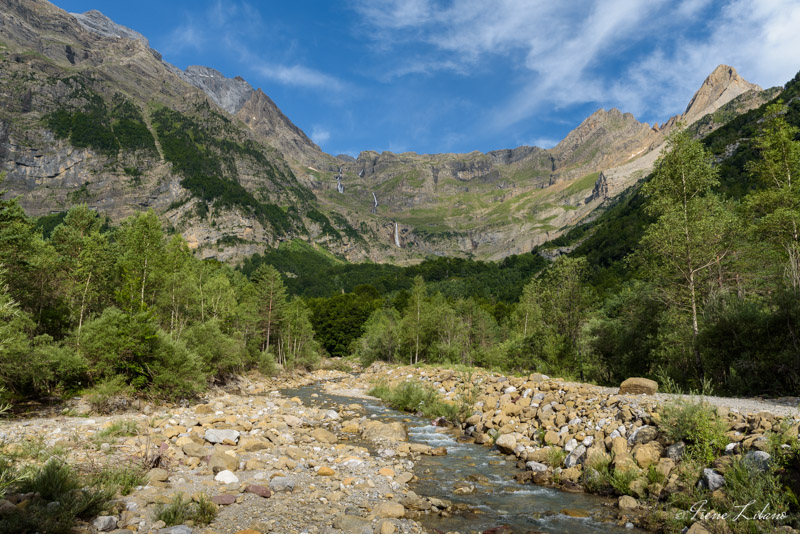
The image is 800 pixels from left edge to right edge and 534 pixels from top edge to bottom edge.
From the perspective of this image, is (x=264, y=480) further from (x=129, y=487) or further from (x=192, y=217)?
(x=192, y=217)

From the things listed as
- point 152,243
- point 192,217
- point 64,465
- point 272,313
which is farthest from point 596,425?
point 192,217

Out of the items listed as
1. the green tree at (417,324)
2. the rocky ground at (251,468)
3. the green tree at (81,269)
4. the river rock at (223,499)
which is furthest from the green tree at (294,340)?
the river rock at (223,499)

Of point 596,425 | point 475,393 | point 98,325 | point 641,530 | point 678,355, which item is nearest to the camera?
point 641,530

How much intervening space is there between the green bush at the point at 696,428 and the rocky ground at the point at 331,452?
31 centimetres

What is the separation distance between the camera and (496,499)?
11.1 m

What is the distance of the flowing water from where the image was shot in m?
9.33

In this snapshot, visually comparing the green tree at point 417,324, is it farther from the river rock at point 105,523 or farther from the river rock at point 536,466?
the river rock at point 105,523

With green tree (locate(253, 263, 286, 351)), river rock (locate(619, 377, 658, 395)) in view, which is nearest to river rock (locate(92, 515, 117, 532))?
river rock (locate(619, 377, 658, 395))

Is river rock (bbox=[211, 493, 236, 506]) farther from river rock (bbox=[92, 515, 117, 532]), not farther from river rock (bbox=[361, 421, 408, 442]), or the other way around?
river rock (bbox=[361, 421, 408, 442])

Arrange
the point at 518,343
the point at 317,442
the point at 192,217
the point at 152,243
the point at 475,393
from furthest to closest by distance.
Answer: the point at 192,217, the point at 518,343, the point at 152,243, the point at 475,393, the point at 317,442

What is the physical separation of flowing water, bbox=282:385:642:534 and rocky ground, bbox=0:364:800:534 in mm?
542

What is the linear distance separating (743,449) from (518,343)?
30207mm

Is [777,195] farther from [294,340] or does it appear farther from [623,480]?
[294,340]

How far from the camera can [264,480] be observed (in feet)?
36.2
